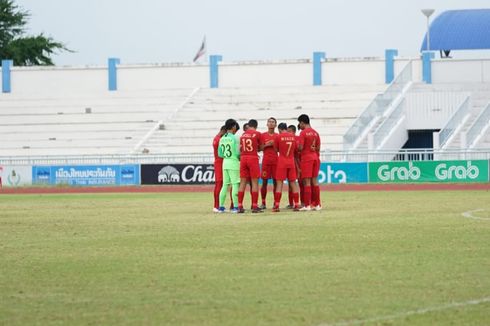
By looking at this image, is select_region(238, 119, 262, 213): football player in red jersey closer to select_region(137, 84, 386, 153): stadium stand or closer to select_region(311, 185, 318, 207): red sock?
select_region(311, 185, 318, 207): red sock

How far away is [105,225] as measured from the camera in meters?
21.6

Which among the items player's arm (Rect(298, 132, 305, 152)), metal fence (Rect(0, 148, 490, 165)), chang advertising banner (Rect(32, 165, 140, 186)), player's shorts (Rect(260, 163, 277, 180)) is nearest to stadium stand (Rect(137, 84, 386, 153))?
metal fence (Rect(0, 148, 490, 165))

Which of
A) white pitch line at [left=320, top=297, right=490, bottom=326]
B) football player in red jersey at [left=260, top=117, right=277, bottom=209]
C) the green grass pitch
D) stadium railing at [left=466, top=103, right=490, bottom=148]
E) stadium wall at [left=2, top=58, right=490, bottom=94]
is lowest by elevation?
white pitch line at [left=320, top=297, right=490, bottom=326]

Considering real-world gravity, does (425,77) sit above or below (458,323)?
above

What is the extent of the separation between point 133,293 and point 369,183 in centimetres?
3176

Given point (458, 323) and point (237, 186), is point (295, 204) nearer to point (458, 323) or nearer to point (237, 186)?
point (237, 186)

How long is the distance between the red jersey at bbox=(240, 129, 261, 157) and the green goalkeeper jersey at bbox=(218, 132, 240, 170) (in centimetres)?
14

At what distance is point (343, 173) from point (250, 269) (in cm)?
3055

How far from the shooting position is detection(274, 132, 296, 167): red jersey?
24109 millimetres

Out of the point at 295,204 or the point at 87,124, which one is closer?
the point at 295,204

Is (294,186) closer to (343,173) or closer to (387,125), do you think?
(343,173)

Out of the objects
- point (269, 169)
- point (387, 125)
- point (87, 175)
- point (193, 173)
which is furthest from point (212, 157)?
point (269, 169)

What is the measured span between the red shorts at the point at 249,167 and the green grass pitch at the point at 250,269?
0.91 meters

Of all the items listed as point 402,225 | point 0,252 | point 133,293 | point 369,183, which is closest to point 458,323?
point 133,293
